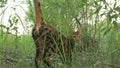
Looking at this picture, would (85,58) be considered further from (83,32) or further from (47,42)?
(47,42)

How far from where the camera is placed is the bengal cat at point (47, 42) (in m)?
1.64

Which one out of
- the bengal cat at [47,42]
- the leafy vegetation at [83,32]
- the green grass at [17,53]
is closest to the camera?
the bengal cat at [47,42]

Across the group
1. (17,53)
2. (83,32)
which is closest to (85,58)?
(83,32)

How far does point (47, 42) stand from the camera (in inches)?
66.3

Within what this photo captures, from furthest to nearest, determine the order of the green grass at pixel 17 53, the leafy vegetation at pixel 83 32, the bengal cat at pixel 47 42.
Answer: the green grass at pixel 17 53, the leafy vegetation at pixel 83 32, the bengal cat at pixel 47 42

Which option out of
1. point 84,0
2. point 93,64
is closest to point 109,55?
point 93,64

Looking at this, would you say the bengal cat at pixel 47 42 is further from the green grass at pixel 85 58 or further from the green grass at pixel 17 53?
the green grass at pixel 17 53

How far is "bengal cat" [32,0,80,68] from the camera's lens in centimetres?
164

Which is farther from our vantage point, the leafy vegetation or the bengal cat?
the leafy vegetation

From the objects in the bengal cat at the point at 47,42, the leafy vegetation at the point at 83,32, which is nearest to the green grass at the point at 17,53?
the leafy vegetation at the point at 83,32

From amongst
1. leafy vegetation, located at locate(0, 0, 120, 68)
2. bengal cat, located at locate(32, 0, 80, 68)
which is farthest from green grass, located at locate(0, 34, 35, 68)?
bengal cat, located at locate(32, 0, 80, 68)

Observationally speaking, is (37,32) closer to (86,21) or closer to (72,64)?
(72,64)

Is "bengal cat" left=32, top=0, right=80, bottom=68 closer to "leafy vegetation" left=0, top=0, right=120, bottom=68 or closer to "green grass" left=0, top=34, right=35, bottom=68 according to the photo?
"leafy vegetation" left=0, top=0, right=120, bottom=68

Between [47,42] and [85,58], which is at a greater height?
[47,42]
